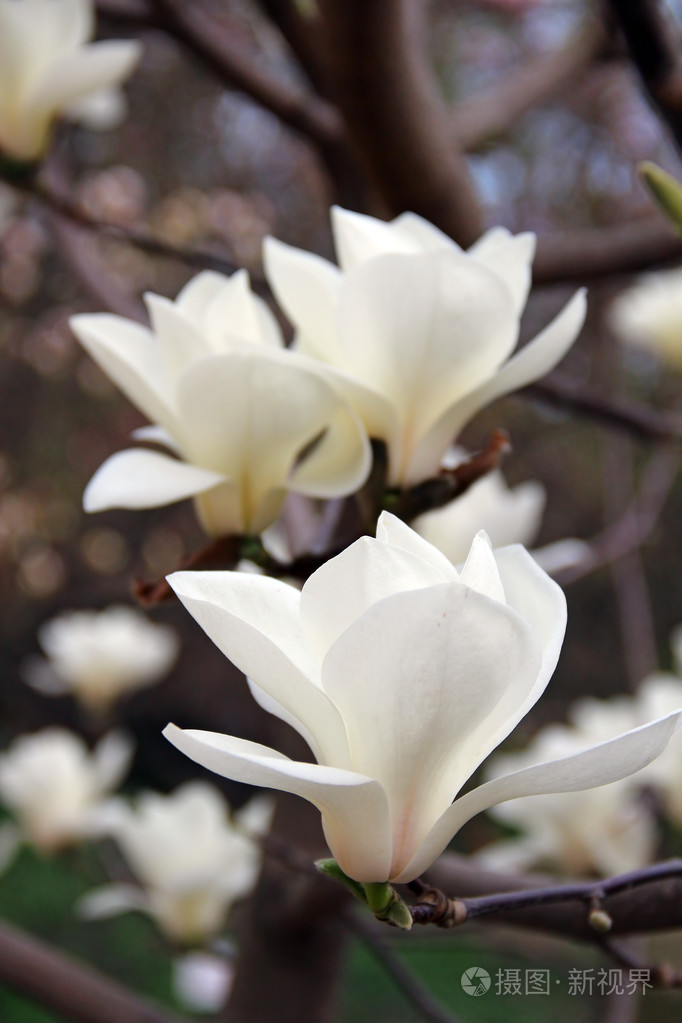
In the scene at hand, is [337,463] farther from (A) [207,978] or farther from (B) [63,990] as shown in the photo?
(A) [207,978]

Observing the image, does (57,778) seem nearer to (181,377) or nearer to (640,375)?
(181,377)

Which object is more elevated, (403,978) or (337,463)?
(337,463)

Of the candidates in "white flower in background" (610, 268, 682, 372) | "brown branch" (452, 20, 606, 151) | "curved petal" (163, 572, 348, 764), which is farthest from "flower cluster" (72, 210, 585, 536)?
"white flower in background" (610, 268, 682, 372)

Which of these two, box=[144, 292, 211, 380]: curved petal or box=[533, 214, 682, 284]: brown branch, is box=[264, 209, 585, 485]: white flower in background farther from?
box=[533, 214, 682, 284]: brown branch

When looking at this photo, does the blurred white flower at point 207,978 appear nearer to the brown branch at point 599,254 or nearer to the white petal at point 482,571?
the brown branch at point 599,254

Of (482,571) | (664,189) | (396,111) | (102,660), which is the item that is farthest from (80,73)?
(102,660)

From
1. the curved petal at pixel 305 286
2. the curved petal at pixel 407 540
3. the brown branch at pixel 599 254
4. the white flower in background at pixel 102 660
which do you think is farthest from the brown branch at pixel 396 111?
the white flower in background at pixel 102 660

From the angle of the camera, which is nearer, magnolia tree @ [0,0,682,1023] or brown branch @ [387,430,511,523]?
Answer: magnolia tree @ [0,0,682,1023]
